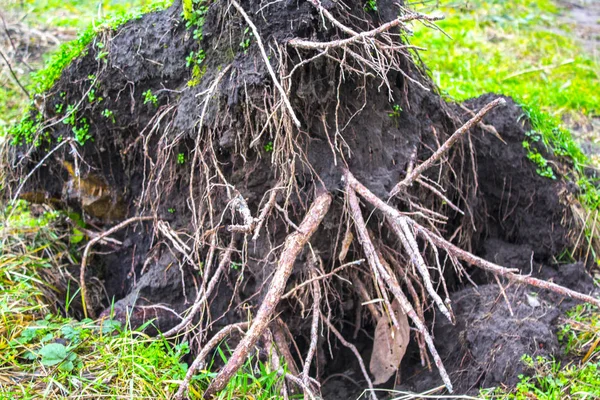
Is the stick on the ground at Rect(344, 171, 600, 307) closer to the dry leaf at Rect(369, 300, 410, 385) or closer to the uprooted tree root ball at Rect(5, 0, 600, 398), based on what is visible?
the uprooted tree root ball at Rect(5, 0, 600, 398)

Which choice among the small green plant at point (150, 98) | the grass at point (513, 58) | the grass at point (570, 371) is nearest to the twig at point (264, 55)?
the small green plant at point (150, 98)

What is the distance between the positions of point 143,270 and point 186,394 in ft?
3.15

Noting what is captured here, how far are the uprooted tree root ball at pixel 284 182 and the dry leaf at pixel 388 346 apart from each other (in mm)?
11

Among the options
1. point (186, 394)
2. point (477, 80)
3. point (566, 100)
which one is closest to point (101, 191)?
point (186, 394)

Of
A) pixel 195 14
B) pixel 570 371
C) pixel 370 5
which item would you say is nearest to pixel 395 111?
pixel 370 5

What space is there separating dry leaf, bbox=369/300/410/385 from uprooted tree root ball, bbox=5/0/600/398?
0.01 meters

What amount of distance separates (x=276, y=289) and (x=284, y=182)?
53cm

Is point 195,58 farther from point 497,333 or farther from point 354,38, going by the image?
point 497,333

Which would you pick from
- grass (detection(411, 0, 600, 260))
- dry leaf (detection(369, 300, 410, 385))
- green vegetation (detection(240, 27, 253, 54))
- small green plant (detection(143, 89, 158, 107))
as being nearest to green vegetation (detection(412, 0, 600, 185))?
grass (detection(411, 0, 600, 260))

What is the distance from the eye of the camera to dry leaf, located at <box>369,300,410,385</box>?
111 inches

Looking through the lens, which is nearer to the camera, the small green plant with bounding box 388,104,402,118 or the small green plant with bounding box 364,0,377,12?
the small green plant with bounding box 364,0,377,12

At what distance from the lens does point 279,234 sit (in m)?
2.97

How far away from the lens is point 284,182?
278 cm

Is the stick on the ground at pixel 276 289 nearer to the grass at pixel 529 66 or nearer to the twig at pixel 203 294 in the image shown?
the twig at pixel 203 294
